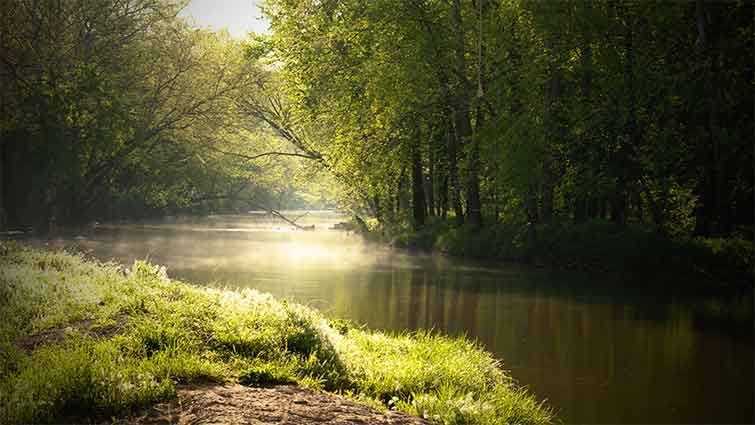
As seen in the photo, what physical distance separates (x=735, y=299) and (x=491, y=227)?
1323 centimetres

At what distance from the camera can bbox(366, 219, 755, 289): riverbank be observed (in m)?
22.0

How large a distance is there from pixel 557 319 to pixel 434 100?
15679mm

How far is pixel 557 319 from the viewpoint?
1606cm

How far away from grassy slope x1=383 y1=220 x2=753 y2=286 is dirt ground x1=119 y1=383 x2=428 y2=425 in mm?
18912

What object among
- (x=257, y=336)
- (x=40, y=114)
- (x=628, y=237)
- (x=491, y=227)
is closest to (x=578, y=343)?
(x=257, y=336)

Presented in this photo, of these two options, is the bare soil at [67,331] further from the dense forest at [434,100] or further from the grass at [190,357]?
the dense forest at [434,100]

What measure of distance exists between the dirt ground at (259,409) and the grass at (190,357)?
0.22 m

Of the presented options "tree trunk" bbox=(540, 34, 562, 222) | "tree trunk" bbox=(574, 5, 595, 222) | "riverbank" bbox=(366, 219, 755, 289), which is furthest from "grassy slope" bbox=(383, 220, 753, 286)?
"tree trunk" bbox=(540, 34, 562, 222)

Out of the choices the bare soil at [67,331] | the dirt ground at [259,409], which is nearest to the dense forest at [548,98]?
the bare soil at [67,331]

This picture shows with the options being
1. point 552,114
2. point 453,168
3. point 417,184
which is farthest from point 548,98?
point 417,184

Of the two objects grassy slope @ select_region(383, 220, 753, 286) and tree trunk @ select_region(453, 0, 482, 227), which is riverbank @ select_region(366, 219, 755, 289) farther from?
tree trunk @ select_region(453, 0, 482, 227)

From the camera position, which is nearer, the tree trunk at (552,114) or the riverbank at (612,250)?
the riverbank at (612,250)

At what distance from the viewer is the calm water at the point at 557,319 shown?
9.97 metres

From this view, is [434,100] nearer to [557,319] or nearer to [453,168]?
[453,168]
